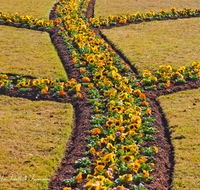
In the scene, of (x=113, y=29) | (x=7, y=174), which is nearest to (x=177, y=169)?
(x=7, y=174)

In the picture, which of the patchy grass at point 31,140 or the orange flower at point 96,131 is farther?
the orange flower at point 96,131

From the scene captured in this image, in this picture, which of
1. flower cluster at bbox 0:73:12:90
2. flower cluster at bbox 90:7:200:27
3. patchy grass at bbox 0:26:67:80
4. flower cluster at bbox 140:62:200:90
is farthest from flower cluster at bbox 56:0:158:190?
flower cluster at bbox 90:7:200:27

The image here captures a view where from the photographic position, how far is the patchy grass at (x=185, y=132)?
3905mm

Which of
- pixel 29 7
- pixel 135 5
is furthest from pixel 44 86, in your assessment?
pixel 135 5

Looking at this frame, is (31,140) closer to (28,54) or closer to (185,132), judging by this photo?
(185,132)

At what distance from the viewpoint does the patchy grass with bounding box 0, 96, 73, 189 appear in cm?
391

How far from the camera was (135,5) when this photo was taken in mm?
15086

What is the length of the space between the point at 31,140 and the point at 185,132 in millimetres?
3219

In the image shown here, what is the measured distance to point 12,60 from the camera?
7938mm

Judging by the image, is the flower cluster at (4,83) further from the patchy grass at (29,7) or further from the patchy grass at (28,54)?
the patchy grass at (29,7)

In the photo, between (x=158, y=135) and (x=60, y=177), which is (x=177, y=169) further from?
(x=60, y=177)

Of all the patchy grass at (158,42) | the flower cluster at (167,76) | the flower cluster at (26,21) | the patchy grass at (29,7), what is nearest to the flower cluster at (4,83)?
the flower cluster at (167,76)

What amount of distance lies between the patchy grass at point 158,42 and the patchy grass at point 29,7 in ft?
14.8

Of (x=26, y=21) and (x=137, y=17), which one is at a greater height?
(x=137, y=17)
